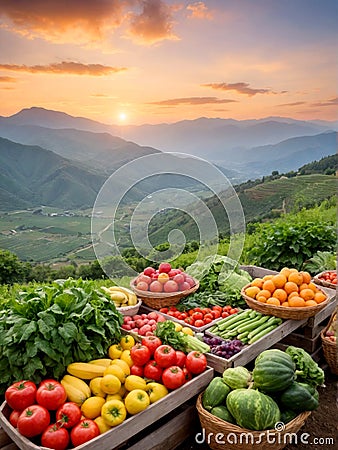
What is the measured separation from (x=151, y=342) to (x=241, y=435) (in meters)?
0.63

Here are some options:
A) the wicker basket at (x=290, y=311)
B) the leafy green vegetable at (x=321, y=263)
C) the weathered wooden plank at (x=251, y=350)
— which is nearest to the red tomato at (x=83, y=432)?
the weathered wooden plank at (x=251, y=350)

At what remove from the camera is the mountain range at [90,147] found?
776 centimetres

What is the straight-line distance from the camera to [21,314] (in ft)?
7.23

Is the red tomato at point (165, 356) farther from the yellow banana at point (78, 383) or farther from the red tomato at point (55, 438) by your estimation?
the red tomato at point (55, 438)

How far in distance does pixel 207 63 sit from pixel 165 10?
1.30 meters

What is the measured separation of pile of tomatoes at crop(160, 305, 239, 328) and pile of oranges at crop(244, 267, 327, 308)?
8.5 inches

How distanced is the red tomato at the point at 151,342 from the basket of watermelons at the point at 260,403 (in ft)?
1.09

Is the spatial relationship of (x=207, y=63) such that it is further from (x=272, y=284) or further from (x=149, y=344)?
(x=149, y=344)

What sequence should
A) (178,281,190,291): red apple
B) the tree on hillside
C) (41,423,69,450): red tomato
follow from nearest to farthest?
1. (41,423,69,450): red tomato
2. (178,281,190,291): red apple
3. the tree on hillside

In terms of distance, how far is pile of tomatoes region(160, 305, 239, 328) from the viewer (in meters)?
2.92

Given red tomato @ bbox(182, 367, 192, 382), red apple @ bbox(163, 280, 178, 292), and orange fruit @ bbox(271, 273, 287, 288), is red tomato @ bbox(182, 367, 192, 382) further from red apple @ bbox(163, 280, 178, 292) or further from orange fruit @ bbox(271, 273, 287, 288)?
orange fruit @ bbox(271, 273, 287, 288)

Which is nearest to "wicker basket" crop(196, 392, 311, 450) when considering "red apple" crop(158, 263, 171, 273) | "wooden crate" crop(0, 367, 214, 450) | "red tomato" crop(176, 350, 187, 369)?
"wooden crate" crop(0, 367, 214, 450)

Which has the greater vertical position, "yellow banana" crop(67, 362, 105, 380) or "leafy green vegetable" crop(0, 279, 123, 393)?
"leafy green vegetable" crop(0, 279, 123, 393)

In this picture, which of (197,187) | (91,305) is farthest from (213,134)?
(91,305)
